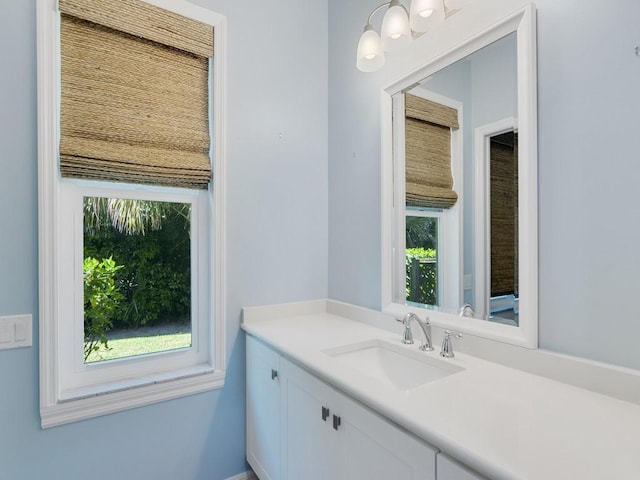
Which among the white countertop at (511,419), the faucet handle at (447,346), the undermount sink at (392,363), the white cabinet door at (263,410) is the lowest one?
the white cabinet door at (263,410)

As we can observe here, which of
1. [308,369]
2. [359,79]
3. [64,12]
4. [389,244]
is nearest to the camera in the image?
[308,369]

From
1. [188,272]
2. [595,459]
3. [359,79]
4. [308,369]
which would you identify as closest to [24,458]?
[188,272]

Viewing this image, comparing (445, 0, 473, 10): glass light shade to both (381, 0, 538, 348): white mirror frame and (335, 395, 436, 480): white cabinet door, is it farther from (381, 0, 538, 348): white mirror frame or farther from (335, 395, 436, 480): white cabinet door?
(335, 395, 436, 480): white cabinet door

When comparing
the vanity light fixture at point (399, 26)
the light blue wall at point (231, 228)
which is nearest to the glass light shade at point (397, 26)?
the vanity light fixture at point (399, 26)

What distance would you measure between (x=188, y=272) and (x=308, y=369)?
0.86 m

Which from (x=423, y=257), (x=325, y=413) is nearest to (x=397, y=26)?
(x=423, y=257)

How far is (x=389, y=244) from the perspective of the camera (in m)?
1.68

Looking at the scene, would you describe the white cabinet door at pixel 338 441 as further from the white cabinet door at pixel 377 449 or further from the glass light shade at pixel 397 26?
the glass light shade at pixel 397 26

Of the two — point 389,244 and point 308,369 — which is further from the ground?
point 389,244

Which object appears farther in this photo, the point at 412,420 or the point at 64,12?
the point at 64,12

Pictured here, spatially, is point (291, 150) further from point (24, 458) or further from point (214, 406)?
point (24, 458)

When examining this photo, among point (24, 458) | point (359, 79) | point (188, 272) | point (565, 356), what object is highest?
point (359, 79)

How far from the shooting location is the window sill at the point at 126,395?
4.49 ft

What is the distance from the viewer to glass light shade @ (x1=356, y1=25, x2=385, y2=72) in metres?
1.54
